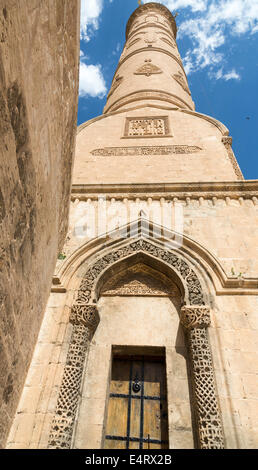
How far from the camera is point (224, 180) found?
241 inches

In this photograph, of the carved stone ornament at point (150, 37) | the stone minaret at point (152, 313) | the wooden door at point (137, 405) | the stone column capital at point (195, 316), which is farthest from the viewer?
the carved stone ornament at point (150, 37)

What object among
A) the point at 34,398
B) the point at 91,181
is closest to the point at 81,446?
the point at 34,398

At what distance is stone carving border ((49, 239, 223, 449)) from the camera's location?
317cm

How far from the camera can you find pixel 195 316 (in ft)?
13.0

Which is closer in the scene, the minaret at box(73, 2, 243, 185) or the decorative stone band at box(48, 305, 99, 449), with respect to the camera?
the decorative stone band at box(48, 305, 99, 449)

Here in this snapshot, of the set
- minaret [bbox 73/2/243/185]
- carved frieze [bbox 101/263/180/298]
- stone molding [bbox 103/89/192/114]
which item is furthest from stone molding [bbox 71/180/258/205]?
stone molding [bbox 103/89/192/114]

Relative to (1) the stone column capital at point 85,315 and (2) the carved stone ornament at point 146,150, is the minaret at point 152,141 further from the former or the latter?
(1) the stone column capital at point 85,315

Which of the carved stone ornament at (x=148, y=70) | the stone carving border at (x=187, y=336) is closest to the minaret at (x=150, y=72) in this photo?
the carved stone ornament at (x=148, y=70)

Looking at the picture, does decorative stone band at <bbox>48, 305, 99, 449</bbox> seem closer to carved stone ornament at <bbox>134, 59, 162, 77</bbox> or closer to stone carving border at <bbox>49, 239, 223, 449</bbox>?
stone carving border at <bbox>49, 239, 223, 449</bbox>

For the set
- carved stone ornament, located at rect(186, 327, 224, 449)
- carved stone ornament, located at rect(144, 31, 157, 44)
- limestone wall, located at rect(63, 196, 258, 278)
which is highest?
carved stone ornament, located at rect(144, 31, 157, 44)

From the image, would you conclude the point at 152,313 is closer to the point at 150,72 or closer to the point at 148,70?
the point at 150,72

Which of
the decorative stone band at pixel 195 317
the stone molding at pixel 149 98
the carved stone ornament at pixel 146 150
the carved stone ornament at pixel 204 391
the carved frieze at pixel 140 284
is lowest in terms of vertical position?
the carved stone ornament at pixel 204 391

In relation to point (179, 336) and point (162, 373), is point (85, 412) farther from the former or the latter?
point (179, 336)

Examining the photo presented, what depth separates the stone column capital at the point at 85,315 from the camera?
13.3 feet
